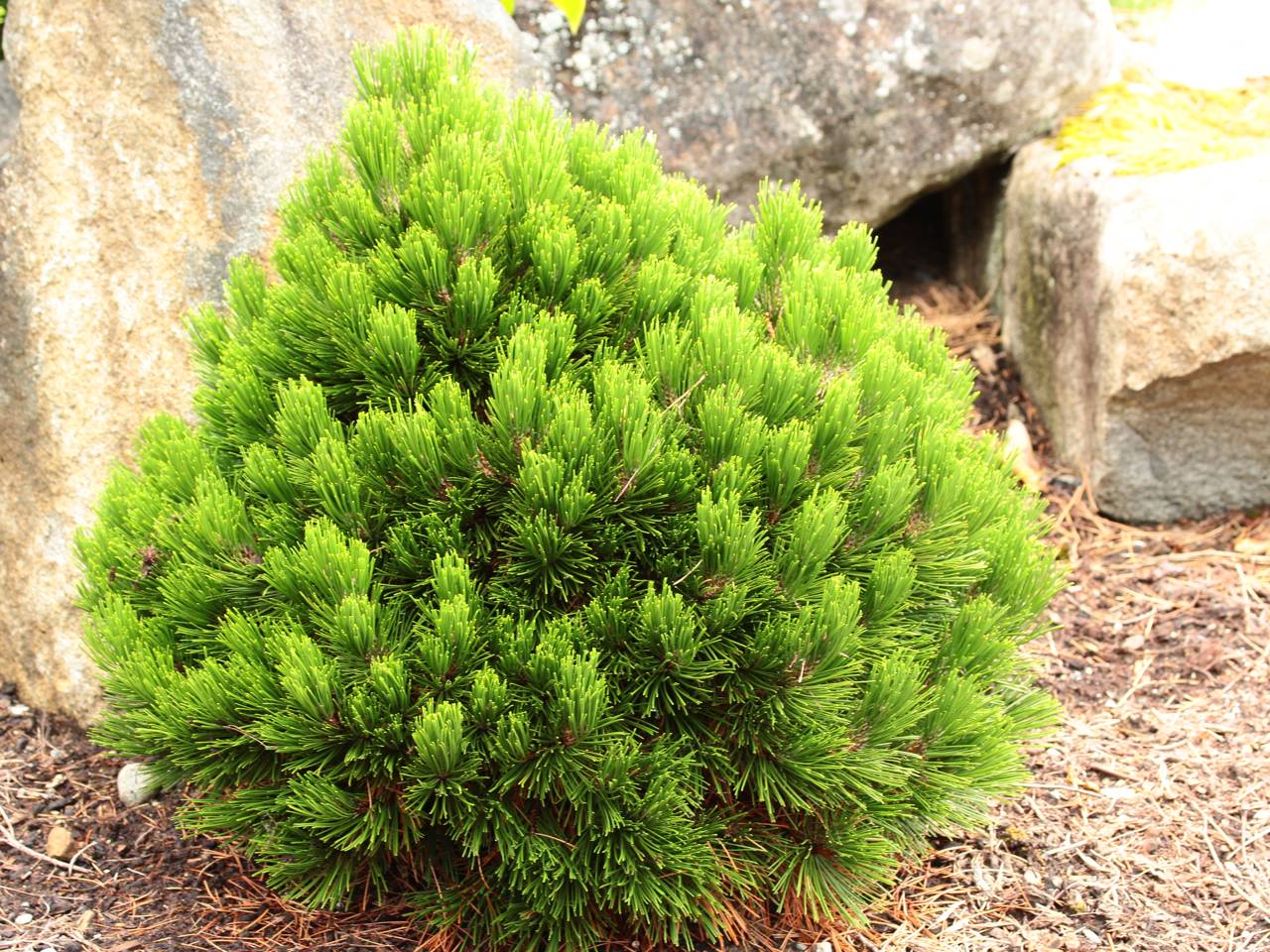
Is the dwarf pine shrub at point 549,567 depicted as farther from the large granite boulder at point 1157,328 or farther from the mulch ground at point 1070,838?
the large granite boulder at point 1157,328

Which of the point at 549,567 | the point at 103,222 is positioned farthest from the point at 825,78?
the point at 549,567

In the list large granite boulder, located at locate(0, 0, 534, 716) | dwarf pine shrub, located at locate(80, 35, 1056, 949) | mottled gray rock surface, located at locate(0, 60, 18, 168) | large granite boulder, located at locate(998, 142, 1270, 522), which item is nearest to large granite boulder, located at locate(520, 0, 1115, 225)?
large granite boulder, located at locate(998, 142, 1270, 522)

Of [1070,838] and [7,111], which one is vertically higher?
[7,111]

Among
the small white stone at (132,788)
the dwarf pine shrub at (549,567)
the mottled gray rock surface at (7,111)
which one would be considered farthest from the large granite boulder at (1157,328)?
the mottled gray rock surface at (7,111)

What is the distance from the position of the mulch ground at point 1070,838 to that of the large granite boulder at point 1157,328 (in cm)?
33

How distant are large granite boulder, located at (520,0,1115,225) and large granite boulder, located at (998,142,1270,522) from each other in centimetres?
33

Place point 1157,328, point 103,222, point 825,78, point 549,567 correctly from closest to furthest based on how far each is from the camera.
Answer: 1. point 549,567
2. point 103,222
3. point 1157,328
4. point 825,78

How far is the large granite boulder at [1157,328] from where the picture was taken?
133 inches

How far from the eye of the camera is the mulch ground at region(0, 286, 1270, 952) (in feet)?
7.41

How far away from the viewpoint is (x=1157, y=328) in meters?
3.44

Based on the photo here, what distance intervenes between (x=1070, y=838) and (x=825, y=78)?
2.39 meters

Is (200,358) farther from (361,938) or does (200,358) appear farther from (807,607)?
(807,607)

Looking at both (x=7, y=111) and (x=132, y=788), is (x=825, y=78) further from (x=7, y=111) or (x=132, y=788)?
(x=132, y=788)

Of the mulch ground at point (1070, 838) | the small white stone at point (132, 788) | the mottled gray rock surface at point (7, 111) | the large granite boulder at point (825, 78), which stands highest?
the large granite boulder at point (825, 78)
